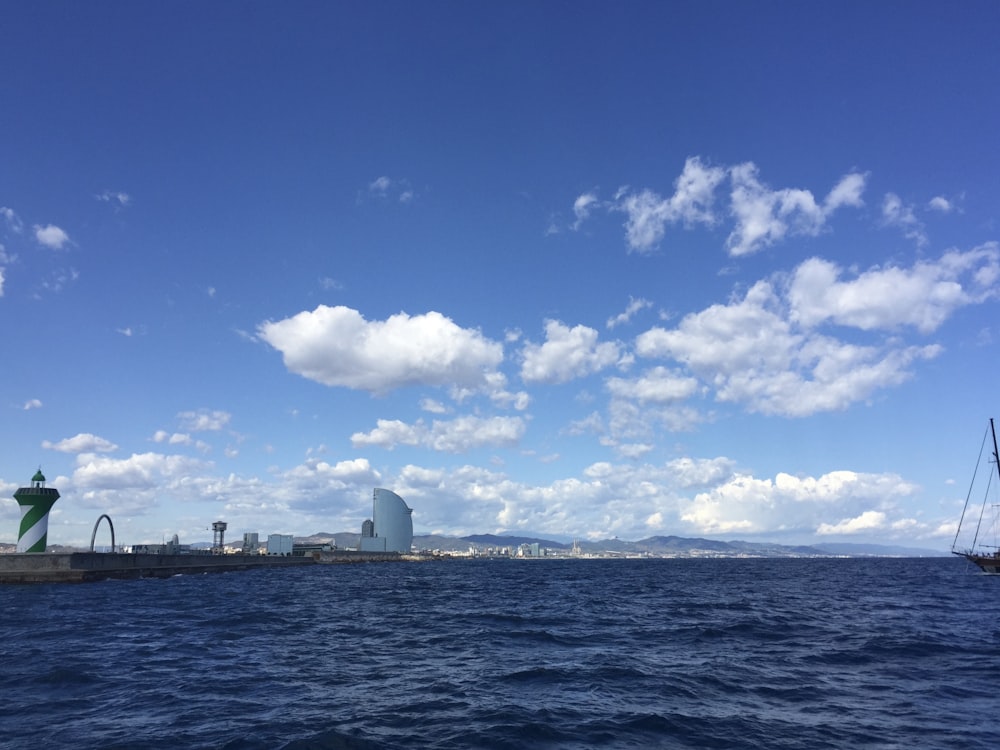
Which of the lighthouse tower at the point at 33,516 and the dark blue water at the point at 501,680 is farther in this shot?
the lighthouse tower at the point at 33,516

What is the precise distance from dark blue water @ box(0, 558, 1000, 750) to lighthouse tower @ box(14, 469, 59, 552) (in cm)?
5066

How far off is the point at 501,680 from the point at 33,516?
88.5m

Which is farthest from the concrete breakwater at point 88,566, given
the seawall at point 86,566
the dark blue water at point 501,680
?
the dark blue water at point 501,680

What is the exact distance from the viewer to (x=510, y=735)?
15.5 metres

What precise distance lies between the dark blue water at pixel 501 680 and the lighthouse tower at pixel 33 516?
50.7 metres

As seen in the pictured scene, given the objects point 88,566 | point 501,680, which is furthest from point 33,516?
point 501,680

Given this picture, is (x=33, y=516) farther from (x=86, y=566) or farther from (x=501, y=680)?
(x=501, y=680)

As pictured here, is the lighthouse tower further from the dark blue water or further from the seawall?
the dark blue water

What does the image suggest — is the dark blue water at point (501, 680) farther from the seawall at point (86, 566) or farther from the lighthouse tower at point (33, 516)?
the lighthouse tower at point (33, 516)

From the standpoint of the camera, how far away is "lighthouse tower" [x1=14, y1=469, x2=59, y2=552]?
82.2 m

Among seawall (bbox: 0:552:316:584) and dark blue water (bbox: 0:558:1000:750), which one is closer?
dark blue water (bbox: 0:558:1000:750)

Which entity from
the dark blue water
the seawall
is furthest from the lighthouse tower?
the dark blue water

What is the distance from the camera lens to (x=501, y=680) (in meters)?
21.7

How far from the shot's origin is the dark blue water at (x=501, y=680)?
15617 millimetres
